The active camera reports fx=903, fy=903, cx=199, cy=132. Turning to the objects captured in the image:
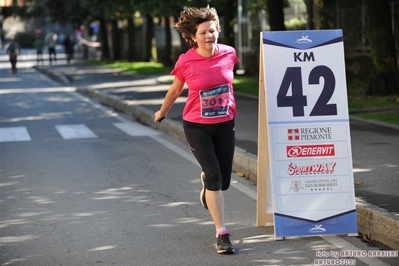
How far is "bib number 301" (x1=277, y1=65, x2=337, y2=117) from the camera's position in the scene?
23.6 ft

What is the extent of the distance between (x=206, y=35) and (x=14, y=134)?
31.3 ft

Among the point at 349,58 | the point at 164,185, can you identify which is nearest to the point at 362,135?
the point at 164,185

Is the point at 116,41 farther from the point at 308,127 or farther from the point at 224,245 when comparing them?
the point at 224,245

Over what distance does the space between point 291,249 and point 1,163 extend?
629cm

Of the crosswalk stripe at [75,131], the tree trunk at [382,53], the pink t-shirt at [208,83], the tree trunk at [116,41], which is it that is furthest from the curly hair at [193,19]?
the tree trunk at [116,41]

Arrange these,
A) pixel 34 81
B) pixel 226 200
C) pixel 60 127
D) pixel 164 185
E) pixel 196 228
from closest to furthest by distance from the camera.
→ pixel 196 228 < pixel 226 200 < pixel 164 185 < pixel 60 127 < pixel 34 81

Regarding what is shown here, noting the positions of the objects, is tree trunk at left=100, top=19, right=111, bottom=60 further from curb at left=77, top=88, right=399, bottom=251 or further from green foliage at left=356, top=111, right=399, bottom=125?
green foliage at left=356, top=111, right=399, bottom=125

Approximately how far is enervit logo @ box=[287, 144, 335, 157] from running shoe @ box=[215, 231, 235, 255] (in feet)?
3.05

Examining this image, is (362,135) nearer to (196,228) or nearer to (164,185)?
(164,185)

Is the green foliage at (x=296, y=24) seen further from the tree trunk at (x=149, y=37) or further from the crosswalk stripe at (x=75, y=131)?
the crosswalk stripe at (x=75, y=131)

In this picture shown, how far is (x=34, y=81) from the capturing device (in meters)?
35.5

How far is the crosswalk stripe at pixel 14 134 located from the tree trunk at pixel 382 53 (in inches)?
310

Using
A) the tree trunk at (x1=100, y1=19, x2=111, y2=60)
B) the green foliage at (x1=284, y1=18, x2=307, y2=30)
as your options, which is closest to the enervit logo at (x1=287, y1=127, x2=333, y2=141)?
the green foliage at (x1=284, y1=18, x2=307, y2=30)

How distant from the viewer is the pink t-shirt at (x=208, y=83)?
6.86 metres
